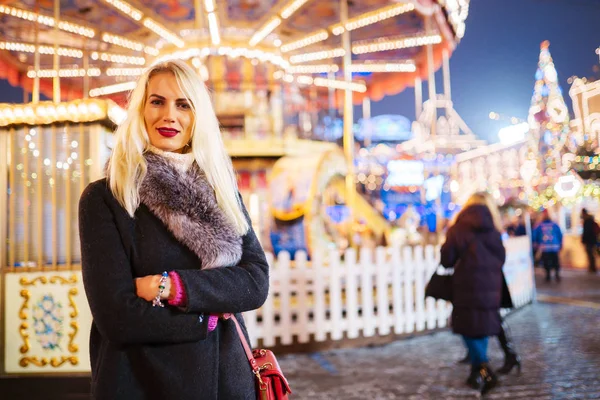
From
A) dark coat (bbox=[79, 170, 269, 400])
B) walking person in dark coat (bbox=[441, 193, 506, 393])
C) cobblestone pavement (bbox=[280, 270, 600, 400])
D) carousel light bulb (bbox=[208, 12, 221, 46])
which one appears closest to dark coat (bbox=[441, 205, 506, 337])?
walking person in dark coat (bbox=[441, 193, 506, 393])

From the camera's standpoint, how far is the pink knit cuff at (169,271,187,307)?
1365mm

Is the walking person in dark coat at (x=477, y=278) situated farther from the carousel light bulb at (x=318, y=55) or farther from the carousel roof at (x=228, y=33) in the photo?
the carousel light bulb at (x=318, y=55)

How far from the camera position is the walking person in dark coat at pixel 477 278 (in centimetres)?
432

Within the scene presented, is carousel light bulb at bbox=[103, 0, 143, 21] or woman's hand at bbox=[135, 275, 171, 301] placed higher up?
carousel light bulb at bbox=[103, 0, 143, 21]

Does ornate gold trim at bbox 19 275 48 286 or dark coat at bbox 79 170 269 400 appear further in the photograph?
ornate gold trim at bbox 19 275 48 286

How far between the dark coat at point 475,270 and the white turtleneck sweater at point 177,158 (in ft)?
11.2

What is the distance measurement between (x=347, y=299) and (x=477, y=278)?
86.3 inches

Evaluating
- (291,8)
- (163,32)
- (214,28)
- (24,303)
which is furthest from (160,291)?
(163,32)

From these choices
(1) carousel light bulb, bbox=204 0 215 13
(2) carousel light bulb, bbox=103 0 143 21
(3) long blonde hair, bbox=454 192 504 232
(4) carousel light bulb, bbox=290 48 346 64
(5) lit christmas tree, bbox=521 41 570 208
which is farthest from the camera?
(4) carousel light bulb, bbox=290 48 346 64

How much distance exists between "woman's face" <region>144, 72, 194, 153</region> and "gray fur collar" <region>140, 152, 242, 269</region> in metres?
0.07

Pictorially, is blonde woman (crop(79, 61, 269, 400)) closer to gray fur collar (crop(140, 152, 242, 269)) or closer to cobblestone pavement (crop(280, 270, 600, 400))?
gray fur collar (crop(140, 152, 242, 269))

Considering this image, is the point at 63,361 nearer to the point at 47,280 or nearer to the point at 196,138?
the point at 47,280

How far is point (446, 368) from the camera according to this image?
5.07 meters

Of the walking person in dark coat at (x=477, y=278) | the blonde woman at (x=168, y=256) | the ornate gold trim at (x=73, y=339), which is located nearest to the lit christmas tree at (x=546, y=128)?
the walking person in dark coat at (x=477, y=278)
